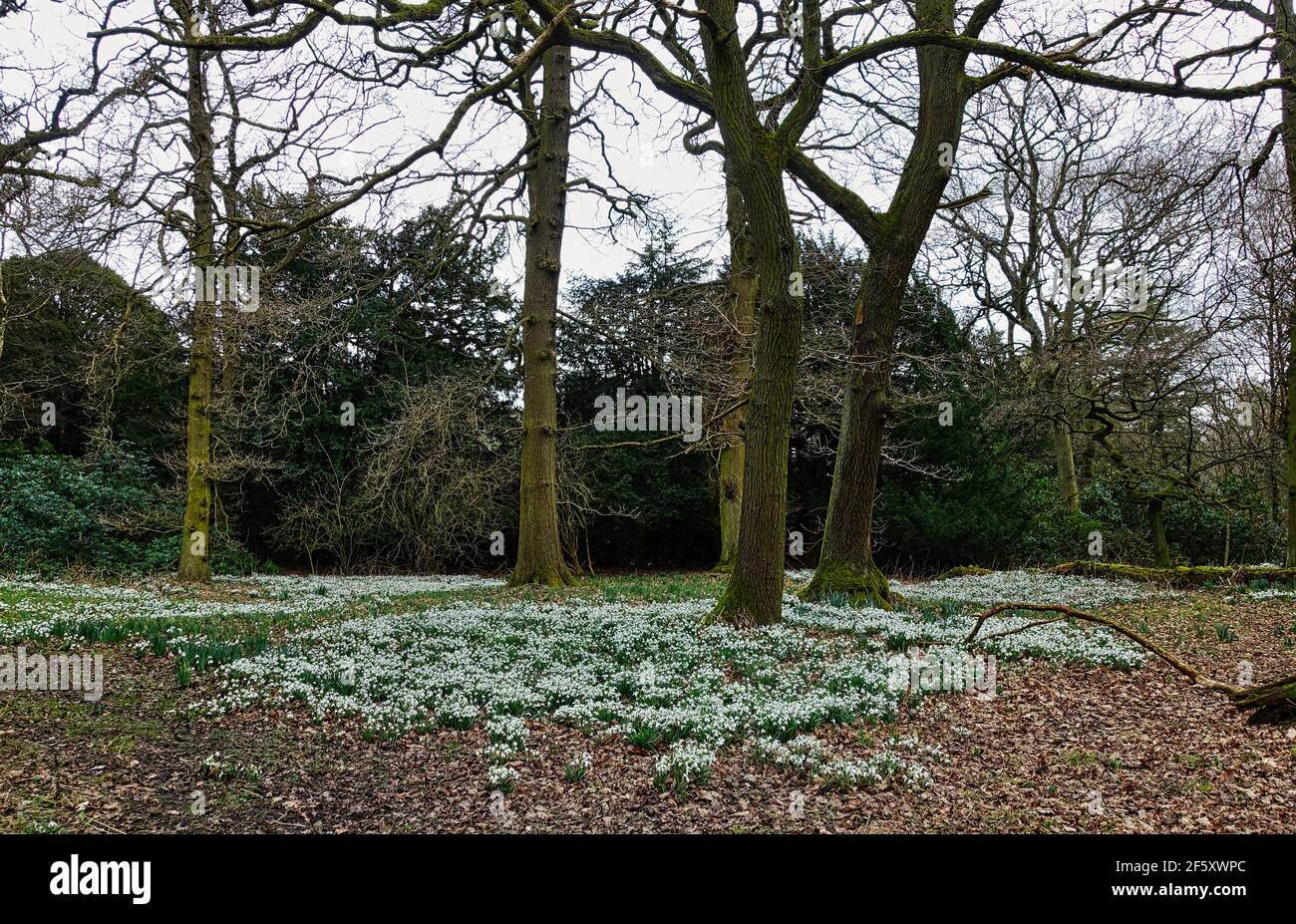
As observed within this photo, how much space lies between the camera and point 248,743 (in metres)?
6.03

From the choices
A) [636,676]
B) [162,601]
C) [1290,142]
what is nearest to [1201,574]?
[1290,142]

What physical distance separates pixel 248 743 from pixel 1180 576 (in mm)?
16303

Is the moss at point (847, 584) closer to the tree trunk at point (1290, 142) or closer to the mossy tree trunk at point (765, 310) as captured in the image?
the mossy tree trunk at point (765, 310)

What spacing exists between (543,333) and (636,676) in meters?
9.49

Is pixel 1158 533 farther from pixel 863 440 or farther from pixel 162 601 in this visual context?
pixel 162 601

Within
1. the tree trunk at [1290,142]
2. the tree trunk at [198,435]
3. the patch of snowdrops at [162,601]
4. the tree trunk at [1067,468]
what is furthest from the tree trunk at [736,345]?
the tree trunk at [1067,468]

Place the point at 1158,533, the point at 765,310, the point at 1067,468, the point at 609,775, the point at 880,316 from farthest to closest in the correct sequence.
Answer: the point at 1067,468
the point at 1158,533
the point at 880,316
the point at 765,310
the point at 609,775

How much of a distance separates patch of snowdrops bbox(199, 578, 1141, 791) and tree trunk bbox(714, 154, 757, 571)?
4874 millimetres

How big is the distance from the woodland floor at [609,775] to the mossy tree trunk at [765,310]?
9.93 feet

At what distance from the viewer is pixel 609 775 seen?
18.0 feet

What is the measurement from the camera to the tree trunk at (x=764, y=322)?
32.0 ft

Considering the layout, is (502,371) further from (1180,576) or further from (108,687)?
(1180,576)
